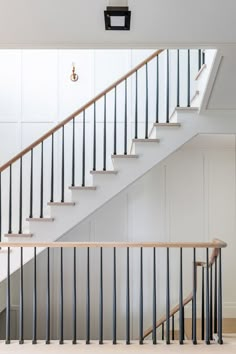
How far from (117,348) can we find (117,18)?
2601 mm

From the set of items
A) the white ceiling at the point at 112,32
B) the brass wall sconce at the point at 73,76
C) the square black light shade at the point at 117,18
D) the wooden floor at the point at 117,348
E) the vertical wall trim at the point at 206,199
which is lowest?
the wooden floor at the point at 117,348

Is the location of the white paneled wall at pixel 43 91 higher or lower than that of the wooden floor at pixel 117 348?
higher

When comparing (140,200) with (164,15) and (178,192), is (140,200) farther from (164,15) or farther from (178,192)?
(164,15)

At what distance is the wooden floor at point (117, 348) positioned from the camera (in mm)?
3334

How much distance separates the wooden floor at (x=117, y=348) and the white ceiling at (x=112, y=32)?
253 centimetres

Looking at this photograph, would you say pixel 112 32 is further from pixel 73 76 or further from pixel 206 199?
pixel 206 199

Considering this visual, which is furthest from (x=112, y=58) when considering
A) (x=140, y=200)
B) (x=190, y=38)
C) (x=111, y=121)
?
(x=190, y=38)

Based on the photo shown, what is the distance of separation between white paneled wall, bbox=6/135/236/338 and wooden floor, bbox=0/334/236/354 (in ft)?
9.72

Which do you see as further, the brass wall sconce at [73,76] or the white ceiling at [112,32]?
the brass wall sconce at [73,76]

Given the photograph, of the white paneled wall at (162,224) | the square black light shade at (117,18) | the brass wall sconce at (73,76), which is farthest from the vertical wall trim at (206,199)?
the square black light shade at (117,18)

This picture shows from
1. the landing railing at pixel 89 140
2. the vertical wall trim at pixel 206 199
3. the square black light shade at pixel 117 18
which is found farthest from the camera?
the vertical wall trim at pixel 206 199

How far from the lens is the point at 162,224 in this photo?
6551 mm

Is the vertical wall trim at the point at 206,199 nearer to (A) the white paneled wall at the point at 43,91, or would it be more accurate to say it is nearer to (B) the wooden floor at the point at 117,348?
(A) the white paneled wall at the point at 43,91

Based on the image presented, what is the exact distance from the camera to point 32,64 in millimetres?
6477
